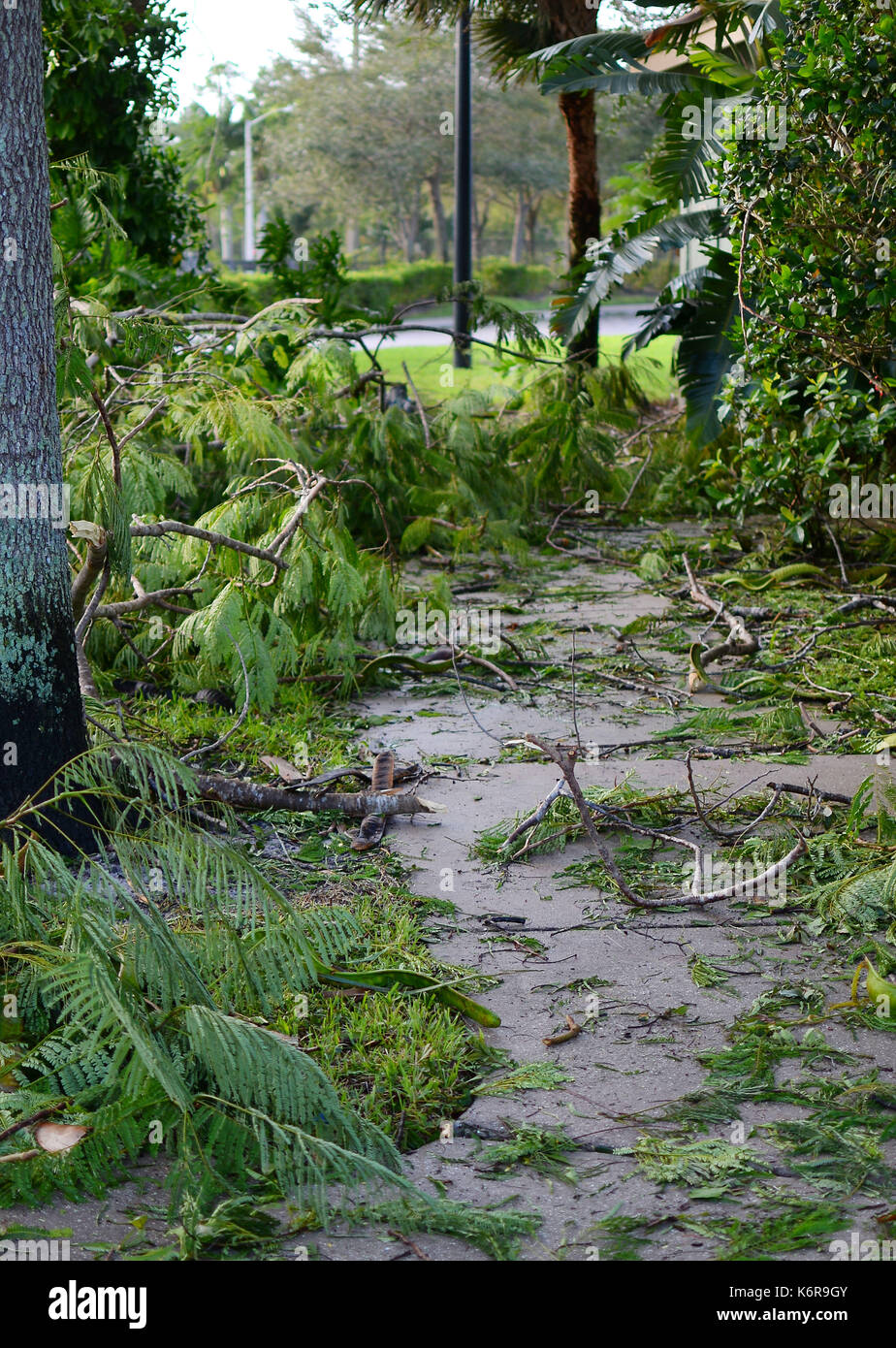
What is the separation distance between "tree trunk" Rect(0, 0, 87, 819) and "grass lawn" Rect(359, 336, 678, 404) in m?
6.03

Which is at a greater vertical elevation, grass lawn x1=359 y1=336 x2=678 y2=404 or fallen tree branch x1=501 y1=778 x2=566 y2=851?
grass lawn x1=359 y1=336 x2=678 y2=404

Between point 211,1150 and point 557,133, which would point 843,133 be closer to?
point 211,1150

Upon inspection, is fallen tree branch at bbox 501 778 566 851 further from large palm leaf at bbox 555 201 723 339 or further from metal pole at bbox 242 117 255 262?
metal pole at bbox 242 117 255 262

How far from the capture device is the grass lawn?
1142cm

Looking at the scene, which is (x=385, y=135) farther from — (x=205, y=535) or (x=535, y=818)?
(x=535, y=818)

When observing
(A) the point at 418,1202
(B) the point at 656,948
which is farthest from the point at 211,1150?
(B) the point at 656,948

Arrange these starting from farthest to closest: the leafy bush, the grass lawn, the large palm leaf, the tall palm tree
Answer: the tall palm tree < the grass lawn < the large palm leaf < the leafy bush

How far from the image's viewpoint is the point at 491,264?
40.6m

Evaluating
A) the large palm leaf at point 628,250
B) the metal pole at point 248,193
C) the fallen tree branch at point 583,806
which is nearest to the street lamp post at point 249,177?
the metal pole at point 248,193

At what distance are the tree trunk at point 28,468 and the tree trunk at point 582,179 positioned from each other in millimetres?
9832

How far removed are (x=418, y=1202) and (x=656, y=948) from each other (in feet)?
4.43

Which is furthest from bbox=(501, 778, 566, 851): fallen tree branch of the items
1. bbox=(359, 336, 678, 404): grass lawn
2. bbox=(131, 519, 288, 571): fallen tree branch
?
bbox=(359, 336, 678, 404): grass lawn

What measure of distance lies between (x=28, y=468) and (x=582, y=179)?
10.8m

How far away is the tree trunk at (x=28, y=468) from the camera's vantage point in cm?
354
